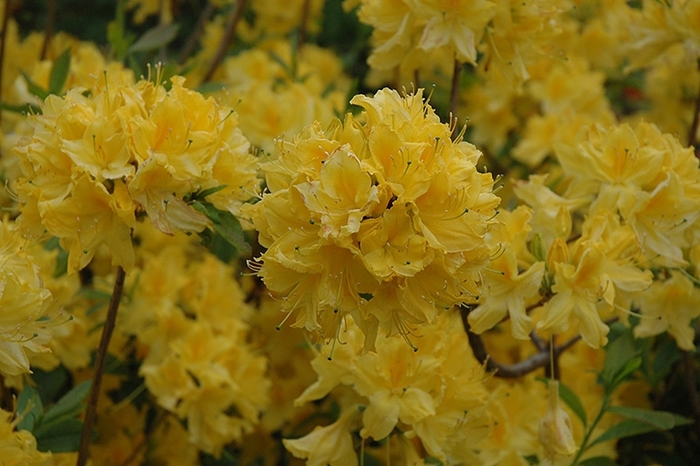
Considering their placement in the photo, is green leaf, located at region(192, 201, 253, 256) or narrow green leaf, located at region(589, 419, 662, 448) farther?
narrow green leaf, located at region(589, 419, 662, 448)

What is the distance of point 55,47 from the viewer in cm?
276

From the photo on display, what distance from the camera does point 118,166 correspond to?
130 centimetres

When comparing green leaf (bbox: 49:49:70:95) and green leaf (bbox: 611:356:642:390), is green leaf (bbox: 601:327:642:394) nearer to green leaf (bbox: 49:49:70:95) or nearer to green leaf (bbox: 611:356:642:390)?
green leaf (bbox: 611:356:642:390)

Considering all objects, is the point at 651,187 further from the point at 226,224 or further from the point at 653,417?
the point at 226,224

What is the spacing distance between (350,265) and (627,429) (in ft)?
2.54

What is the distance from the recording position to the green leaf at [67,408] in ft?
5.12

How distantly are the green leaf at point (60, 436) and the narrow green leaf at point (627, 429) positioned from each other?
2.97 ft

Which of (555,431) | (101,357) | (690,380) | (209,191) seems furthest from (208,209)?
(690,380)

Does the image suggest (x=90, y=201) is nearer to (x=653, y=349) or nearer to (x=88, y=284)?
(x=88, y=284)

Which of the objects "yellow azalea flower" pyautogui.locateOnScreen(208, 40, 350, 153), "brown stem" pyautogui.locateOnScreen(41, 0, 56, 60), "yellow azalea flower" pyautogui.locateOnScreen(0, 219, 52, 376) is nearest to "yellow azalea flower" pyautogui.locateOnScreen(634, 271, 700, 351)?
"yellow azalea flower" pyautogui.locateOnScreen(208, 40, 350, 153)

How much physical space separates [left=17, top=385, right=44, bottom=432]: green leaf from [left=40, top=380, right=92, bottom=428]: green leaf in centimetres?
3

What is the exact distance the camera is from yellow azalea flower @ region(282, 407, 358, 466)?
4.91 ft

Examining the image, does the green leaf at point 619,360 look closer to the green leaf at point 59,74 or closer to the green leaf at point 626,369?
the green leaf at point 626,369

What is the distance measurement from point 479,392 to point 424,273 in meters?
0.40
